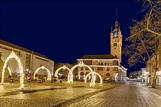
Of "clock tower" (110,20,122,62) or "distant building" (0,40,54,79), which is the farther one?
"clock tower" (110,20,122,62)

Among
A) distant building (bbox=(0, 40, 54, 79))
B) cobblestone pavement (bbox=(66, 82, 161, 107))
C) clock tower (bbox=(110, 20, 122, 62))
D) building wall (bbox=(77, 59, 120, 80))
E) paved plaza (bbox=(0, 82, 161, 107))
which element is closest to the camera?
paved plaza (bbox=(0, 82, 161, 107))

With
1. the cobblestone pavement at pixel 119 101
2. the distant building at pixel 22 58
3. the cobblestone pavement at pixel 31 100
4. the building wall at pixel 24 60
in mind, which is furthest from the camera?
the distant building at pixel 22 58

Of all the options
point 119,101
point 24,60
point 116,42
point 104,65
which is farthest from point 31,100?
point 116,42

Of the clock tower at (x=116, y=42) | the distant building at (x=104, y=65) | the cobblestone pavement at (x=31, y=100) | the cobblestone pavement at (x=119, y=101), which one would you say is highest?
the clock tower at (x=116, y=42)

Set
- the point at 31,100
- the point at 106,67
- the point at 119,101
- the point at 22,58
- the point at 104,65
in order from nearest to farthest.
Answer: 1. the point at 31,100
2. the point at 119,101
3. the point at 22,58
4. the point at 106,67
5. the point at 104,65

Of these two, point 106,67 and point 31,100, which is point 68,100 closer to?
point 31,100

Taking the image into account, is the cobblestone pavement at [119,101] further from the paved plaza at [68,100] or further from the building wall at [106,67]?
the building wall at [106,67]

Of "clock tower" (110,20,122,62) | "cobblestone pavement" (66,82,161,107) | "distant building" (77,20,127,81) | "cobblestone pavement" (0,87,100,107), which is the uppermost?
"clock tower" (110,20,122,62)

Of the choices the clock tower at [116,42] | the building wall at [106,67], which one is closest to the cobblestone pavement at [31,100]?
the building wall at [106,67]

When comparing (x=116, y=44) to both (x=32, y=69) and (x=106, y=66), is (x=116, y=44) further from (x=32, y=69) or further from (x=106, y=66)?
(x=32, y=69)

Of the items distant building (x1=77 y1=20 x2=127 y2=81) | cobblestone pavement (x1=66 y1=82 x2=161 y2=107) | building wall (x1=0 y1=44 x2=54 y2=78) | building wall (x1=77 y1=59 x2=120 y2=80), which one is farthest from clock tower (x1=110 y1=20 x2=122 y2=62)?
cobblestone pavement (x1=66 y1=82 x2=161 y2=107)

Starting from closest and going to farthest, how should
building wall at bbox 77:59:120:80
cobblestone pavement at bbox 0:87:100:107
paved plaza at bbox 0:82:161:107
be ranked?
1. cobblestone pavement at bbox 0:87:100:107
2. paved plaza at bbox 0:82:161:107
3. building wall at bbox 77:59:120:80

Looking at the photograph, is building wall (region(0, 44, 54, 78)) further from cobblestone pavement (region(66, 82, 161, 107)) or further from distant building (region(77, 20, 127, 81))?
cobblestone pavement (region(66, 82, 161, 107))

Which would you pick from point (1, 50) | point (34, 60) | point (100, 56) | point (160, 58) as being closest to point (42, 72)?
point (34, 60)
